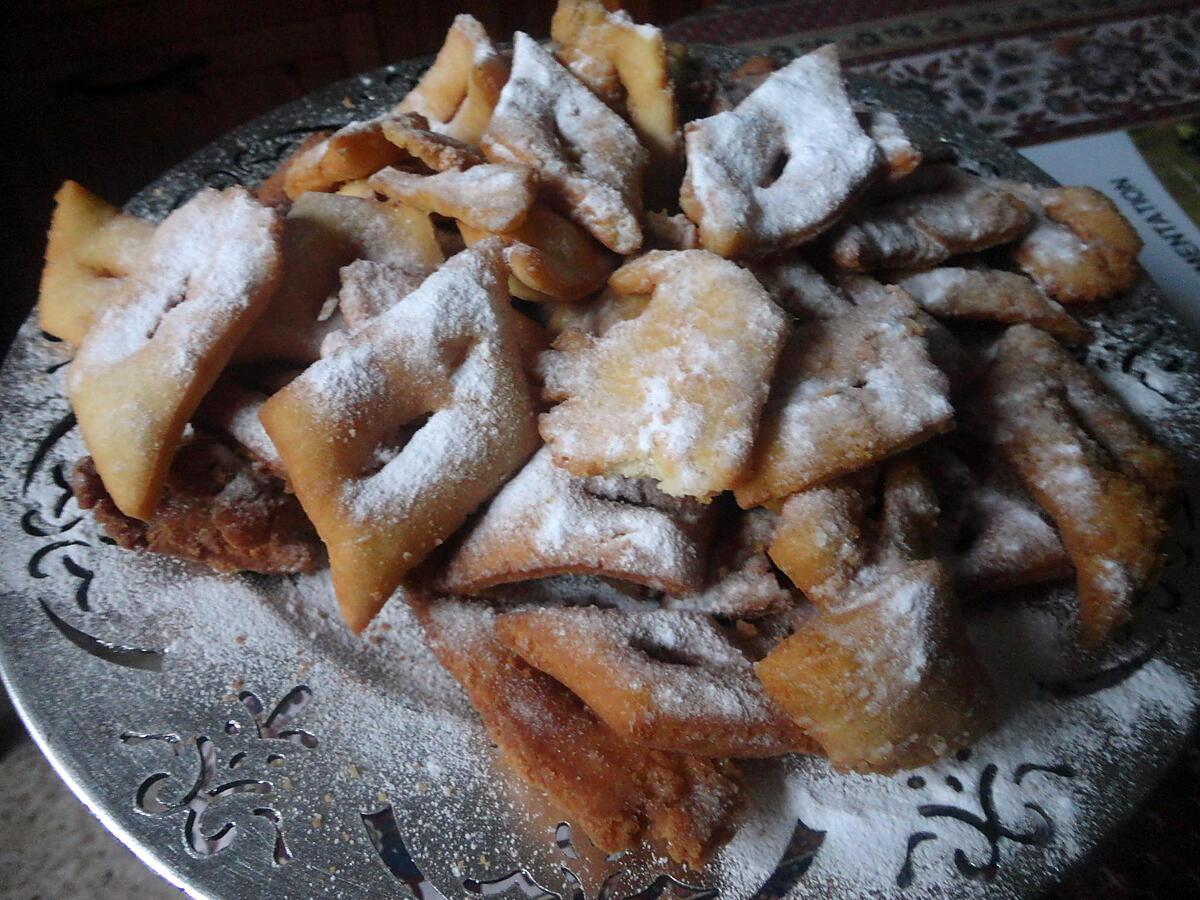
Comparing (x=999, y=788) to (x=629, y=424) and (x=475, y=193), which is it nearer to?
(x=629, y=424)

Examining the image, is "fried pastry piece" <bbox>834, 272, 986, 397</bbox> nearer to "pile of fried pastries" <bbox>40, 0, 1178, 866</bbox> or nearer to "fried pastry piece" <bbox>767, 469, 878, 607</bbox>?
"pile of fried pastries" <bbox>40, 0, 1178, 866</bbox>

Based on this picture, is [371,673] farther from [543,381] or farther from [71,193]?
[71,193]

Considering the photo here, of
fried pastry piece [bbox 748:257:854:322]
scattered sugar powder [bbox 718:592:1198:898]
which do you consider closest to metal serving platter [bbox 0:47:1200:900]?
scattered sugar powder [bbox 718:592:1198:898]

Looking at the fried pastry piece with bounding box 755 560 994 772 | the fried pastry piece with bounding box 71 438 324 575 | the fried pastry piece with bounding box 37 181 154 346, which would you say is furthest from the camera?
the fried pastry piece with bounding box 37 181 154 346

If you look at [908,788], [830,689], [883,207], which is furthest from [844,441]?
[883,207]

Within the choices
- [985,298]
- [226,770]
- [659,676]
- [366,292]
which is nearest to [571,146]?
[366,292]

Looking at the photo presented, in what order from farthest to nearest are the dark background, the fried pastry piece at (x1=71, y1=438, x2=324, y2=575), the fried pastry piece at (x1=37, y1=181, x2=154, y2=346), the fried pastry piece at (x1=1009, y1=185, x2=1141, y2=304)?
1. the dark background
2. the fried pastry piece at (x1=1009, y1=185, x2=1141, y2=304)
3. the fried pastry piece at (x1=37, y1=181, x2=154, y2=346)
4. the fried pastry piece at (x1=71, y1=438, x2=324, y2=575)
